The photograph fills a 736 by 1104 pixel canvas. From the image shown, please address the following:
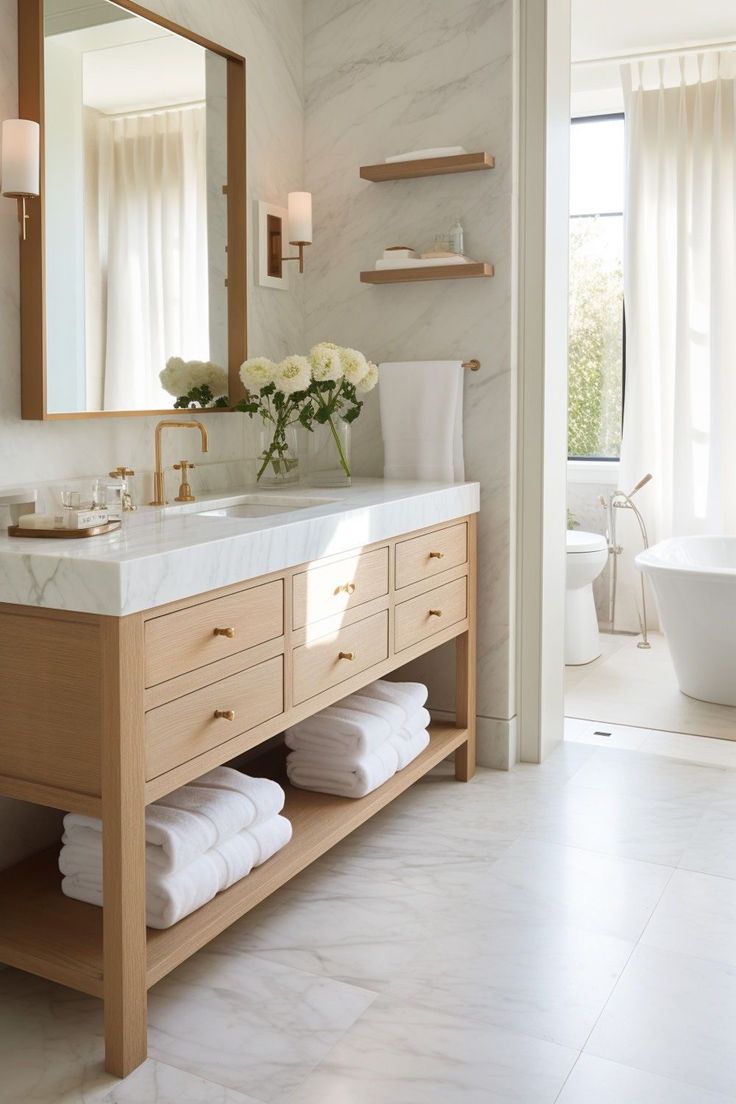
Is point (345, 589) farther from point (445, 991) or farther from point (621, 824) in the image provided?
point (621, 824)

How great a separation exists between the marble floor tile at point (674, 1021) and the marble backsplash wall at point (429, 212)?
1.17 m

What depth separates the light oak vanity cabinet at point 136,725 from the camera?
1.66 m

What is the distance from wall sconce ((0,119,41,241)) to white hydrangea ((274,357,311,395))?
83cm

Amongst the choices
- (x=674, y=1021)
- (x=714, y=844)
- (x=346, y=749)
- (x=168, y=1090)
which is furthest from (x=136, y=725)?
(x=714, y=844)

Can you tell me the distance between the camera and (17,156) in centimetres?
208

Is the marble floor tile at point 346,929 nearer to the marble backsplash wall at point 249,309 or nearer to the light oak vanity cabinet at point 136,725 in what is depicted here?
the light oak vanity cabinet at point 136,725

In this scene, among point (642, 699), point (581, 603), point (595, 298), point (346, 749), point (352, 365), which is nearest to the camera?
point (346, 749)

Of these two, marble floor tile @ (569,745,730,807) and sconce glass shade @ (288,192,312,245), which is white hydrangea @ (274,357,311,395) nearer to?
sconce glass shade @ (288,192,312,245)

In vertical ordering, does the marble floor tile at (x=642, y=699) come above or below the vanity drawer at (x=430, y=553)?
below

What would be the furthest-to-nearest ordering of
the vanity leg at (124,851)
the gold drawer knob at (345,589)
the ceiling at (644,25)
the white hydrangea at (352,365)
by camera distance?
1. the ceiling at (644,25)
2. the white hydrangea at (352,365)
3. the gold drawer knob at (345,589)
4. the vanity leg at (124,851)

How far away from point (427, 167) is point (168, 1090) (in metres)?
2.43

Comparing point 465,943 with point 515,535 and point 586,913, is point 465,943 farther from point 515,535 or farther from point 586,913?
point 515,535

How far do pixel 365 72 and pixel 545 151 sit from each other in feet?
2.09

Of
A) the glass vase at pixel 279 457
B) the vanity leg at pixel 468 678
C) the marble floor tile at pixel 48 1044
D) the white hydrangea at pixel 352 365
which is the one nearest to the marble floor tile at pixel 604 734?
the vanity leg at pixel 468 678
